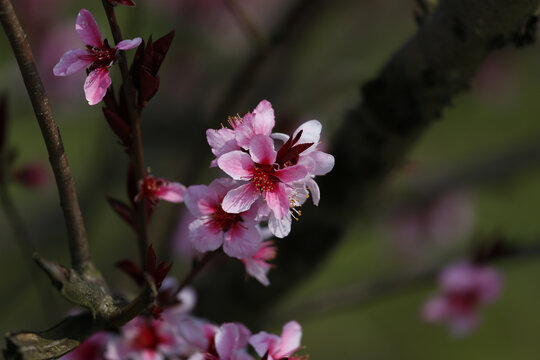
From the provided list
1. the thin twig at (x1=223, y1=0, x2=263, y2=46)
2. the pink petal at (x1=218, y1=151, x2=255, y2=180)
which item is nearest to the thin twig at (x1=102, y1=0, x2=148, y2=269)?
the pink petal at (x1=218, y1=151, x2=255, y2=180)

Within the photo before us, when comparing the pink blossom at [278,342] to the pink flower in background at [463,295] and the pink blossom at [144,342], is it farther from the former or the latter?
the pink flower in background at [463,295]

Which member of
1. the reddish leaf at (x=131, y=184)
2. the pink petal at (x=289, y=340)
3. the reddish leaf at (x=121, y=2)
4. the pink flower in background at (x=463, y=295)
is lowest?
the pink flower in background at (x=463, y=295)

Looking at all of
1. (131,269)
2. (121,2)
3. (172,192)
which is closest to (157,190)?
(172,192)

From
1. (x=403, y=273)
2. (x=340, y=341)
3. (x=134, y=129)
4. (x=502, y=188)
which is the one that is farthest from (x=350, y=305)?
(x=340, y=341)

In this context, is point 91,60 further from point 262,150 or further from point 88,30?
point 262,150

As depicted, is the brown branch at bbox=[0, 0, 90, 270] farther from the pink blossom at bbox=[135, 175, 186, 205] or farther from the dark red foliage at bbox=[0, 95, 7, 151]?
the dark red foliage at bbox=[0, 95, 7, 151]

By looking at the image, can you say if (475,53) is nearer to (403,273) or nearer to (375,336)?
(403,273)

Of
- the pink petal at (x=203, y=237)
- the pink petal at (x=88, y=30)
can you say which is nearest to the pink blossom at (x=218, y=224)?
the pink petal at (x=203, y=237)
